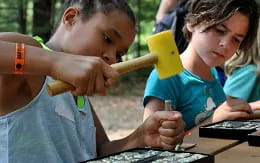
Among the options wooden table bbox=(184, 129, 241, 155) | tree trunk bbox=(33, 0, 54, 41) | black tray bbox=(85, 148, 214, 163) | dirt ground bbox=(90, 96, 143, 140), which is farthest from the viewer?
tree trunk bbox=(33, 0, 54, 41)

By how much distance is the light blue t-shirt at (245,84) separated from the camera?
2.59 metres

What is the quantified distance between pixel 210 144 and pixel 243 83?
120 cm

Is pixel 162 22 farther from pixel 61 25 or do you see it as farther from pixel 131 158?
pixel 131 158

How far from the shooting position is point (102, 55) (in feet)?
4.76

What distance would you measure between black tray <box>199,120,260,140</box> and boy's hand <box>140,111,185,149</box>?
0.17 meters

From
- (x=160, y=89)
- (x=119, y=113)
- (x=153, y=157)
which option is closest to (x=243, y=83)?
(x=160, y=89)

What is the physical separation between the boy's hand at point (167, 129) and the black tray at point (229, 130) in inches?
6.7

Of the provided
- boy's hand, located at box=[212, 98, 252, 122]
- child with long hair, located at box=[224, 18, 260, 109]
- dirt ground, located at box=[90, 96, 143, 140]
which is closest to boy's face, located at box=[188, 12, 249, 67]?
boy's hand, located at box=[212, 98, 252, 122]

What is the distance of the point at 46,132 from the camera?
4.74 feet

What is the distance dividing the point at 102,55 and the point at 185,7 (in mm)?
2330

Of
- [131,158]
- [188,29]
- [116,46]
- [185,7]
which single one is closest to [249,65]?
[188,29]

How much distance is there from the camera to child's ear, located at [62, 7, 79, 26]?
1560 millimetres

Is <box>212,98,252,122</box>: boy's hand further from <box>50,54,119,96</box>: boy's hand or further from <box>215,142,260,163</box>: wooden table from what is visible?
<box>50,54,119,96</box>: boy's hand

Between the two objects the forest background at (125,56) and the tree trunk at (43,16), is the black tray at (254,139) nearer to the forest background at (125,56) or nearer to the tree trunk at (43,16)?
the forest background at (125,56)
